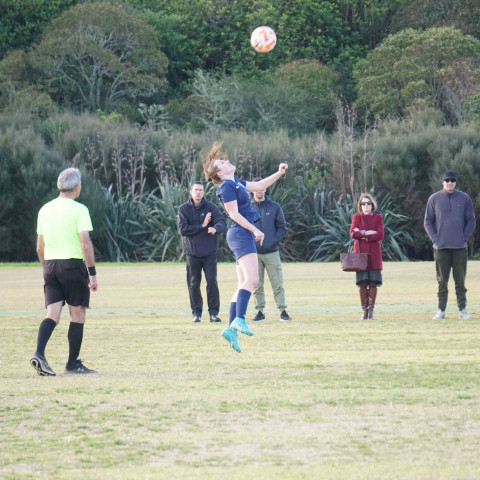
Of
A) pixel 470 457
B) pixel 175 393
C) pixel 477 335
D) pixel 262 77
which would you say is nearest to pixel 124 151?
pixel 262 77

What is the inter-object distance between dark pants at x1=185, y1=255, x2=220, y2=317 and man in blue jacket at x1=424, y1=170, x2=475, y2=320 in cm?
277

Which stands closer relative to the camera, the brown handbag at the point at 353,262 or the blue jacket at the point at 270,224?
the brown handbag at the point at 353,262

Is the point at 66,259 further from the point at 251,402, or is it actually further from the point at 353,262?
the point at 353,262

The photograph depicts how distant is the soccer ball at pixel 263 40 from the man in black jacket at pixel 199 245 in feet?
62.1

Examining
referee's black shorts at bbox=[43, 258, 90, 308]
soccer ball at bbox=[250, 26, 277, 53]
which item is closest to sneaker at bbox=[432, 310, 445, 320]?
referee's black shorts at bbox=[43, 258, 90, 308]

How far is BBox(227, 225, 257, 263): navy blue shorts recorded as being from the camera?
1040cm

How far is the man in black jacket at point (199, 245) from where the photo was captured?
47.3 feet

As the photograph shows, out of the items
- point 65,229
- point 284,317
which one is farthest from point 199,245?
point 65,229

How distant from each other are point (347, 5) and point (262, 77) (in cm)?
807

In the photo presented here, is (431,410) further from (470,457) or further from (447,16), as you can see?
(447,16)

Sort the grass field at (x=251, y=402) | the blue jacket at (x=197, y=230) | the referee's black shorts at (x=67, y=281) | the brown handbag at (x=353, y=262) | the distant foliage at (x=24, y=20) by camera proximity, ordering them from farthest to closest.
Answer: the distant foliage at (x=24, y=20), the blue jacket at (x=197, y=230), the brown handbag at (x=353, y=262), the referee's black shorts at (x=67, y=281), the grass field at (x=251, y=402)

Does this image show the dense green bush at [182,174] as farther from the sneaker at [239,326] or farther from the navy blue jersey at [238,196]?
the sneaker at [239,326]

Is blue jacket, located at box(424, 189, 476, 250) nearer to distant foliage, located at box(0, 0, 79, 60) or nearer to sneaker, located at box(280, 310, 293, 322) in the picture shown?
sneaker, located at box(280, 310, 293, 322)

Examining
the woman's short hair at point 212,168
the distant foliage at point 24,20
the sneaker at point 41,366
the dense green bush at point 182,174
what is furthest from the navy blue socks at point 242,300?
the distant foliage at point 24,20
